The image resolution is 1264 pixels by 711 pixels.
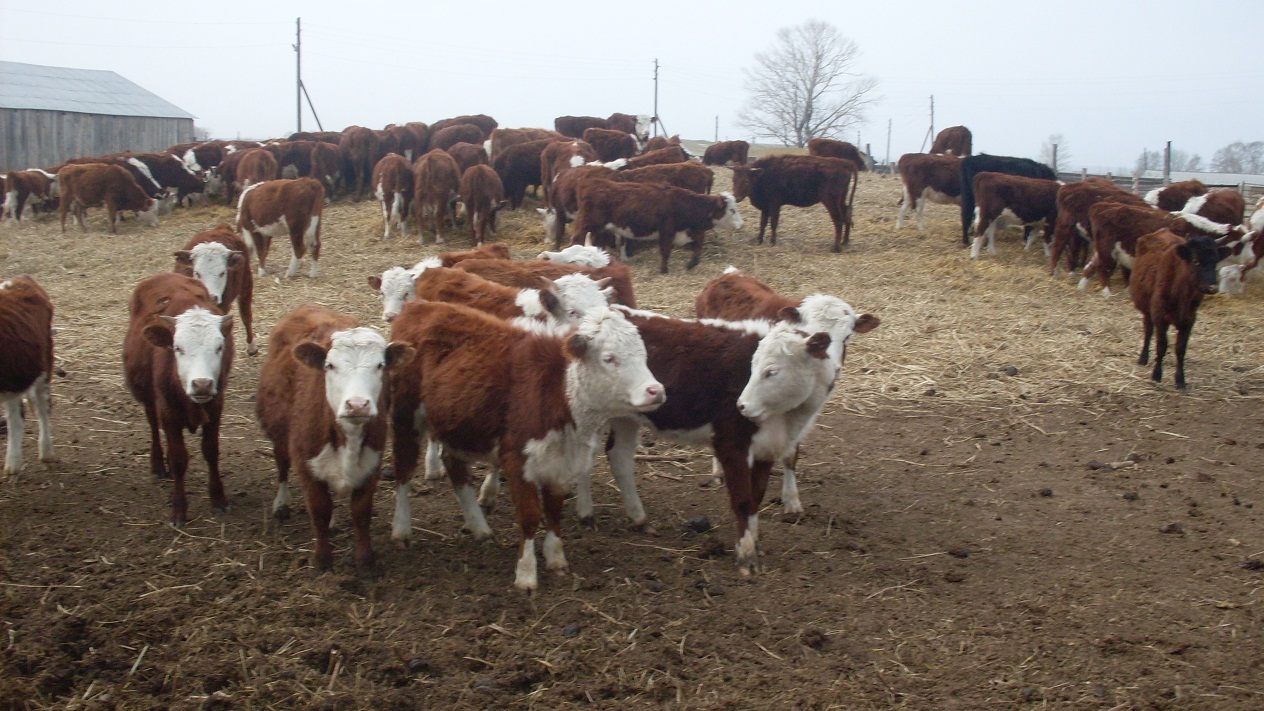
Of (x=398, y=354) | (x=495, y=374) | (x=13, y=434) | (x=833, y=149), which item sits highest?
(x=833, y=149)

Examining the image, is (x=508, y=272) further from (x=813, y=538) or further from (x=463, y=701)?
(x=463, y=701)

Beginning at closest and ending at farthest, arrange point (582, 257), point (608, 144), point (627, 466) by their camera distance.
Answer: point (627, 466), point (582, 257), point (608, 144)

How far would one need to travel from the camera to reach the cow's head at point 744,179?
703 inches

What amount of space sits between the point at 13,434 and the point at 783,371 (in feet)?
18.1

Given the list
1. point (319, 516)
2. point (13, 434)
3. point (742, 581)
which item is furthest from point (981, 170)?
point (13, 434)

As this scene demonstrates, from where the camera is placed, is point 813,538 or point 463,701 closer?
point 463,701

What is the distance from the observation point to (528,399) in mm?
5375

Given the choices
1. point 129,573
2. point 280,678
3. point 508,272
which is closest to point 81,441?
point 129,573

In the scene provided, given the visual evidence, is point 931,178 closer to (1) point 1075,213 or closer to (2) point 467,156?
(1) point 1075,213

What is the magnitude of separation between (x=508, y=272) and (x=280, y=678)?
473 cm

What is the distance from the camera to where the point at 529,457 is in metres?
5.29

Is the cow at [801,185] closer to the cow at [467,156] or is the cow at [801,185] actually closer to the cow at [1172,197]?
the cow at [1172,197]

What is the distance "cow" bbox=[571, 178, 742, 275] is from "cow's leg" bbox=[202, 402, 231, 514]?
985 centimetres

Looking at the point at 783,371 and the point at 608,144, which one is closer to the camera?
the point at 783,371
